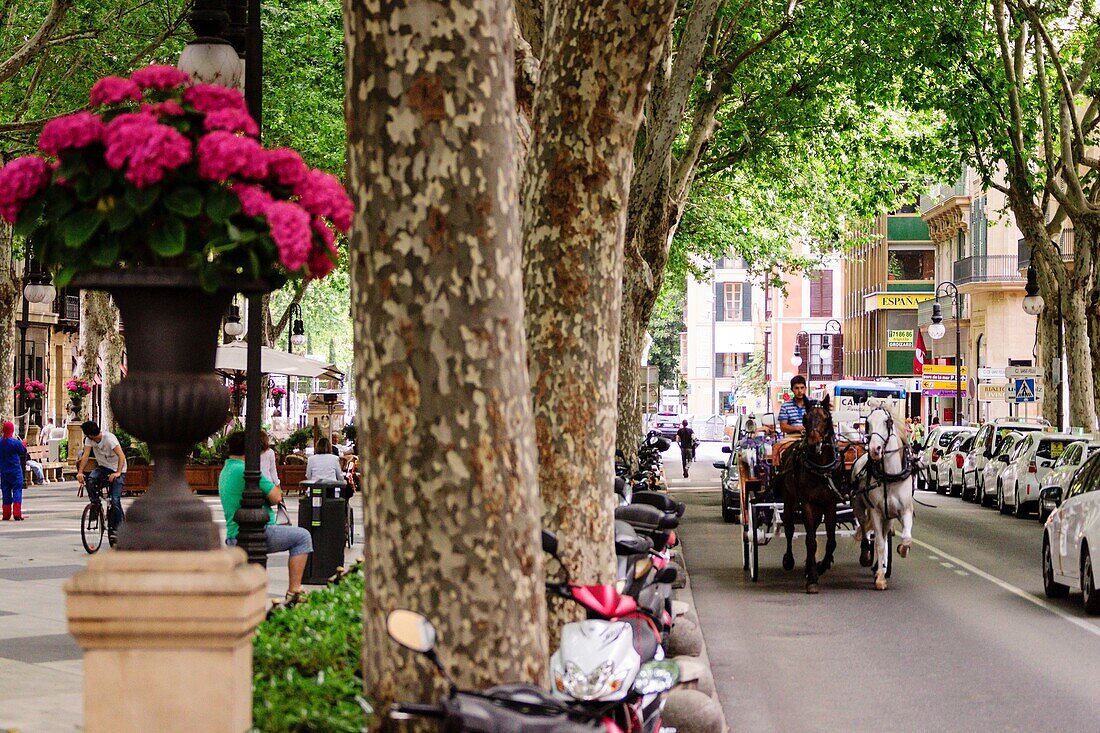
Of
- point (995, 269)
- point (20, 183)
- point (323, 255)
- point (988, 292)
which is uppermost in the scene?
point (995, 269)

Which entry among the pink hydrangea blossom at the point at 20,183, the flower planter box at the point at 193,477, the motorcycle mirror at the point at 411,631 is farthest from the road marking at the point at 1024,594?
the flower planter box at the point at 193,477

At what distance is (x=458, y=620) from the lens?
5.69 m

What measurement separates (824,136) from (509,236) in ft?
94.9

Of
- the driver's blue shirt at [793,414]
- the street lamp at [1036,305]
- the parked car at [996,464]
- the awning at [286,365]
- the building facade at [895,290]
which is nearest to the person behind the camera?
the driver's blue shirt at [793,414]

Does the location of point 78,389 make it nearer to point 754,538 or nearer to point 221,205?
point 754,538

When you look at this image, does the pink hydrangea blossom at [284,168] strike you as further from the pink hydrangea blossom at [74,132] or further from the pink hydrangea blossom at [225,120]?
the pink hydrangea blossom at [74,132]

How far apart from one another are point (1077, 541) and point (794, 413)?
19.6ft

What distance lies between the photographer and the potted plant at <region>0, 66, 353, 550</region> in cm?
585

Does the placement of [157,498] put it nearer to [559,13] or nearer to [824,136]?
[559,13]

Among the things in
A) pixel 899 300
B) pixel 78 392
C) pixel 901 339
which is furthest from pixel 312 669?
pixel 899 300

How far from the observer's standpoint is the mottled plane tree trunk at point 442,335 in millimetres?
A: 5656

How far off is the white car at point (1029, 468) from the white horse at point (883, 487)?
14.0 m

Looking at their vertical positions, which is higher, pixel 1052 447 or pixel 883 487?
pixel 1052 447

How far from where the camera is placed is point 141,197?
5.86 meters
